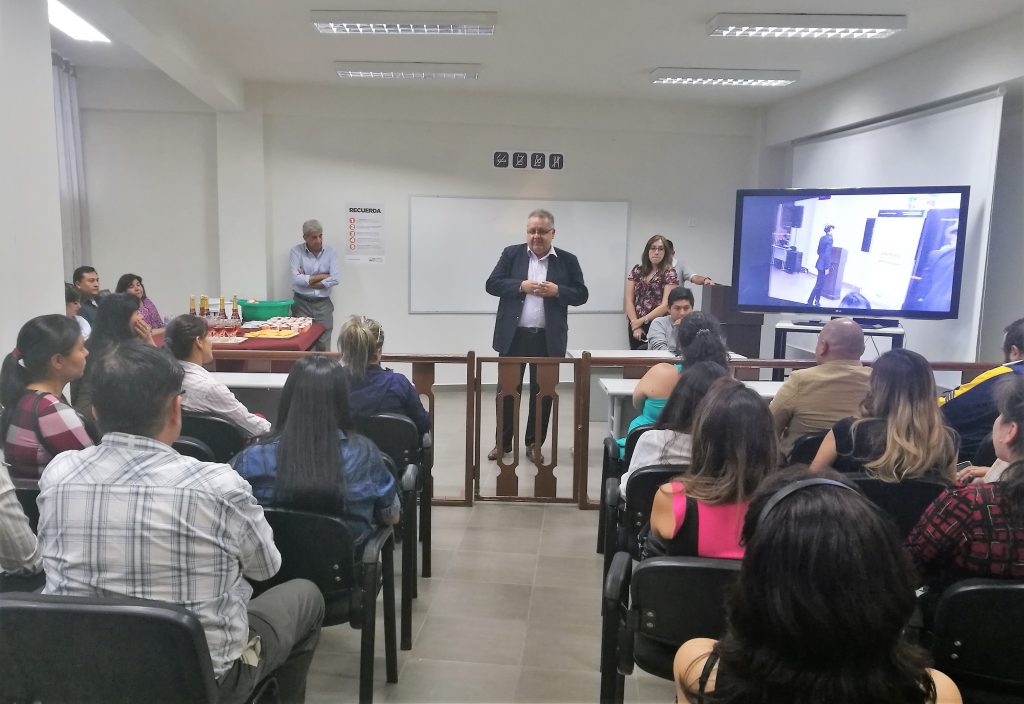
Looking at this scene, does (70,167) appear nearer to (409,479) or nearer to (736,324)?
→ (409,479)

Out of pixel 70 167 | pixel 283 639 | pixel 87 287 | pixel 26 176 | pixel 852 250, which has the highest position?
pixel 70 167

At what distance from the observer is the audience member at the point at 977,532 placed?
5.04ft

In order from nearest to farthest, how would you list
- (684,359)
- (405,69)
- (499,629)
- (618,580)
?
1. (618,580)
2. (499,629)
3. (684,359)
4. (405,69)

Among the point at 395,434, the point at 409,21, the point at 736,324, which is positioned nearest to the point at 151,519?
the point at 395,434

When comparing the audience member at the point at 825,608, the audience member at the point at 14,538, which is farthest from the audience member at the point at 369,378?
the audience member at the point at 825,608

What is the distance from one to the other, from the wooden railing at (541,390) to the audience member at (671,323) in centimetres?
59

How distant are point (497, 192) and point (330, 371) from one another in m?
5.52

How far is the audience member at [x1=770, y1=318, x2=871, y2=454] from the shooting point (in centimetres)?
282

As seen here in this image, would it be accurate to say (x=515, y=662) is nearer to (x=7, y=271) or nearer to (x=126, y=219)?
(x=7, y=271)

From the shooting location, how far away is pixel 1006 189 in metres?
4.87

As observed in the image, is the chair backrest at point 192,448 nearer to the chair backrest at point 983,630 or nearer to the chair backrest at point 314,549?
the chair backrest at point 314,549

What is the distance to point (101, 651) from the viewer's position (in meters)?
1.20

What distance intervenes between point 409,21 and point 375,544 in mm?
3781

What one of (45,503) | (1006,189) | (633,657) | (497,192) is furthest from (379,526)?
(497,192)
